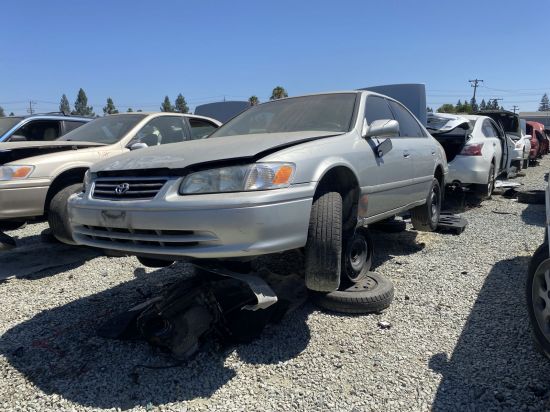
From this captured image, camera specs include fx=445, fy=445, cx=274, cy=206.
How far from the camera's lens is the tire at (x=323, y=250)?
9.10 ft

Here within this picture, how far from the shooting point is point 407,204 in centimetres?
451

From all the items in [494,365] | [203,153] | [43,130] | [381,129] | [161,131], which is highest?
[43,130]

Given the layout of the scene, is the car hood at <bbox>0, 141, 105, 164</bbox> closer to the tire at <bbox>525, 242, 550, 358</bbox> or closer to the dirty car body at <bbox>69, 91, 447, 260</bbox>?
the dirty car body at <bbox>69, 91, 447, 260</bbox>

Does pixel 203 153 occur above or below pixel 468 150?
above

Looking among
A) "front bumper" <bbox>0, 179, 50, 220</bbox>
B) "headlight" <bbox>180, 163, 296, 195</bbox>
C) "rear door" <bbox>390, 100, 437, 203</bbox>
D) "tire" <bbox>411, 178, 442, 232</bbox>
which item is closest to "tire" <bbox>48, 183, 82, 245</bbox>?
"front bumper" <bbox>0, 179, 50, 220</bbox>

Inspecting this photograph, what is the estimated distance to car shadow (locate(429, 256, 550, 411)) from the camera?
2.33m

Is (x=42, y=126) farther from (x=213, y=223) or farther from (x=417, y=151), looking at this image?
(x=213, y=223)

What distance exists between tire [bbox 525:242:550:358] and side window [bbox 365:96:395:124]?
5.86ft

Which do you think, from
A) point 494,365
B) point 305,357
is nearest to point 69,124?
point 305,357

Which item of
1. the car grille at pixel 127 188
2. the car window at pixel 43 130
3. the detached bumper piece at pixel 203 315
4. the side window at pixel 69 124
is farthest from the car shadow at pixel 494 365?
the car window at pixel 43 130

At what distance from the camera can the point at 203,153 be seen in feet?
9.14

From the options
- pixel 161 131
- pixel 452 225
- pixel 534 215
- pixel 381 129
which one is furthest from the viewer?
pixel 534 215

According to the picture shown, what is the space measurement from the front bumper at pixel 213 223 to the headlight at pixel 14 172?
2218 millimetres

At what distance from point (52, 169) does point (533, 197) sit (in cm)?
775
